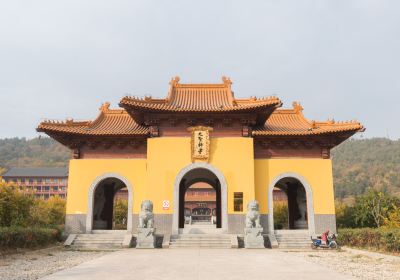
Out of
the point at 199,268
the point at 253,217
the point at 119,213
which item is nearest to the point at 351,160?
the point at 119,213

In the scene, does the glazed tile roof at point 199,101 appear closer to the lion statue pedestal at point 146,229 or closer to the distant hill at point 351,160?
the lion statue pedestal at point 146,229

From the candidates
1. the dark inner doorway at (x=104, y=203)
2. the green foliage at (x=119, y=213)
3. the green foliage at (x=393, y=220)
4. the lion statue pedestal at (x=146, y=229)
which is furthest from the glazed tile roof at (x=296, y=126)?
the green foliage at (x=119, y=213)

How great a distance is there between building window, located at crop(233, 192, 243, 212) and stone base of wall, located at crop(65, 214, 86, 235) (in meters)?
6.48

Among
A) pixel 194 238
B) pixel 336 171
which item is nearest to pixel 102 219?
pixel 194 238

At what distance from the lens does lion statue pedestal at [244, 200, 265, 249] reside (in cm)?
1305

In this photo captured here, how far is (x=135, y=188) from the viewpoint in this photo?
15383 mm

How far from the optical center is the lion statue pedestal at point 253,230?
1305cm

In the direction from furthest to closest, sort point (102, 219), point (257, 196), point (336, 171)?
point (336, 171)
point (102, 219)
point (257, 196)

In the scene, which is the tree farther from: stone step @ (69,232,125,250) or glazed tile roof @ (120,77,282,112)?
stone step @ (69,232,125,250)

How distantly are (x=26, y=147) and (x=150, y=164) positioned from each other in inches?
5121

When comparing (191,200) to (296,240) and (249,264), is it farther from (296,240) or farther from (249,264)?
(249,264)

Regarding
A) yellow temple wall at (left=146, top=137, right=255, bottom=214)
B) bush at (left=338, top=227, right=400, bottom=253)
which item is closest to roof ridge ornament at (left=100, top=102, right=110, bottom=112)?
yellow temple wall at (left=146, top=137, right=255, bottom=214)

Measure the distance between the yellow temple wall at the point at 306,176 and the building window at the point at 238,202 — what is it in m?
1.13

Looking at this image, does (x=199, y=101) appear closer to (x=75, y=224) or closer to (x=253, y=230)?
(x=253, y=230)
